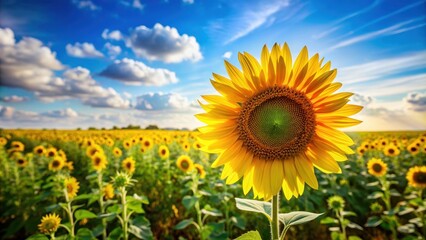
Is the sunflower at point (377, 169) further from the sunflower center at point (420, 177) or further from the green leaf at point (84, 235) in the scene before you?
the green leaf at point (84, 235)

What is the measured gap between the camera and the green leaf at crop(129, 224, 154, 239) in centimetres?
385

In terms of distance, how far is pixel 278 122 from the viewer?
77.4 inches

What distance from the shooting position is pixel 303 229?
6.27 meters

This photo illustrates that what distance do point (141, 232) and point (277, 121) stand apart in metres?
2.75

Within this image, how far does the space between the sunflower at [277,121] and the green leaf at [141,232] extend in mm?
2325

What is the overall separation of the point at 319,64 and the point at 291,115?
1.16 ft

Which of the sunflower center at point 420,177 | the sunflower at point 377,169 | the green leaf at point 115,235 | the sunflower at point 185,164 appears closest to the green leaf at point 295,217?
the green leaf at point 115,235

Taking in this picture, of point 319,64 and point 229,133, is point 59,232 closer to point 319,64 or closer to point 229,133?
point 229,133

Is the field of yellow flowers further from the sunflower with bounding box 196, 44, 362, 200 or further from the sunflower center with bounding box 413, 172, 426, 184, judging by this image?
the sunflower with bounding box 196, 44, 362, 200

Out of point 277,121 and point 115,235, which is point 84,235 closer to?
point 115,235

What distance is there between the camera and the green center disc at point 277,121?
1941 mm

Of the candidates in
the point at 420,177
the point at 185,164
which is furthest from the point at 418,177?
the point at 185,164

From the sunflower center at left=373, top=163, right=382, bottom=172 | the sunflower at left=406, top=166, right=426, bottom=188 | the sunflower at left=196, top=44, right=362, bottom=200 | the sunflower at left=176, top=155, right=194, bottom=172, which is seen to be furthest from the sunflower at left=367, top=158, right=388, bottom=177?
the sunflower at left=196, top=44, right=362, bottom=200

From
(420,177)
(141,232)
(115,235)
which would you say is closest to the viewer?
(115,235)
